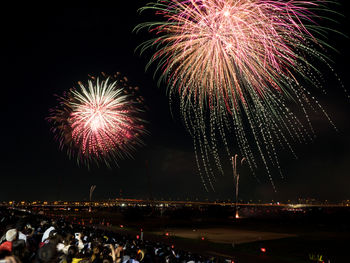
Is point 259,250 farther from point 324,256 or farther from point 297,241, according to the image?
point 297,241

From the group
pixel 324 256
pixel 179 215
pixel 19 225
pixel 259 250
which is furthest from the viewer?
pixel 179 215

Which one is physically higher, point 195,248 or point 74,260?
point 74,260

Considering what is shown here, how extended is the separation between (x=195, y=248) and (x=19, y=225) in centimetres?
1301

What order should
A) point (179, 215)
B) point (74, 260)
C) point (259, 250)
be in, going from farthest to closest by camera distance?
point (179, 215)
point (259, 250)
point (74, 260)

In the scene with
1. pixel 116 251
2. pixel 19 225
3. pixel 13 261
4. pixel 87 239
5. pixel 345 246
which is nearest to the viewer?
pixel 13 261

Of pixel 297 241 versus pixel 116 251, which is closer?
pixel 116 251

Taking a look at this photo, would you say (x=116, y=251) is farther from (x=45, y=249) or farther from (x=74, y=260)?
(x=45, y=249)

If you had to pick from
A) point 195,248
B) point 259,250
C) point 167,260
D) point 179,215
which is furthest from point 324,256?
point 179,215

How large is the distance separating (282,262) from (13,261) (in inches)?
607

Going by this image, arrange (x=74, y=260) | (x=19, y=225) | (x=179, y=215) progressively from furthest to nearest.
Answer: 1. (x=179, y=215)
2. (x=19, y=225)
3. (x=74, y=260)

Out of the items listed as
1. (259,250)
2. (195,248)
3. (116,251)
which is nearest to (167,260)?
(116,251)

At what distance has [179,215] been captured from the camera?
197ft

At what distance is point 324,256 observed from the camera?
19.1 meters

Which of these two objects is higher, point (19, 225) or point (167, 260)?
point (19, 225)
